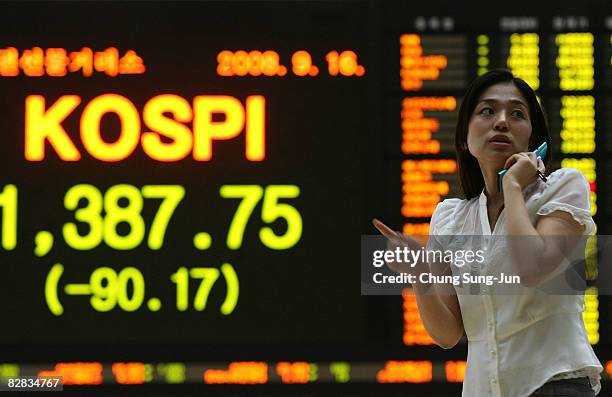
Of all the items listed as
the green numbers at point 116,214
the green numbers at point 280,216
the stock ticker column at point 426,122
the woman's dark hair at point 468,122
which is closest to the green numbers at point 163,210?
the green numbers at point 116,214

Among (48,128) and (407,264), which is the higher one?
(48,128)

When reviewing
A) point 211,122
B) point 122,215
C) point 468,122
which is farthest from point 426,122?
point 468,122

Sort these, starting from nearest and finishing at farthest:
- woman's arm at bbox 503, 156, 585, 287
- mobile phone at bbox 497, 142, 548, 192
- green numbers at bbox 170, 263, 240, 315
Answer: woman's arm at bbox 503, 156, 585, 287
mobile phone at bbox 497, 142, 548, 192
green numbers at bbox 170, 263, 240, 315

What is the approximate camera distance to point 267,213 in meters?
4.43

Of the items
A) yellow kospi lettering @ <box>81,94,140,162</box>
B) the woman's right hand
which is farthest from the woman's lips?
yellow kospi lettering @ <box>81,94,140,162</box>

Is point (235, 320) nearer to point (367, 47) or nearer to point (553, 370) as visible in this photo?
point (367, 47)

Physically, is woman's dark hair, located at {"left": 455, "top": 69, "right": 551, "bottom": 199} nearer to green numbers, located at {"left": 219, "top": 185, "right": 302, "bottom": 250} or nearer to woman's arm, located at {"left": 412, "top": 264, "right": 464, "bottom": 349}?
woman's arm, located at {"left": 412, "top": 264, "right": 464, "bottom": 349}

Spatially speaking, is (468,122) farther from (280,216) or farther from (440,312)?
(280,216)

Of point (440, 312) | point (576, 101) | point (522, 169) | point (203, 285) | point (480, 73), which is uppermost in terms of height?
point (480, 73)

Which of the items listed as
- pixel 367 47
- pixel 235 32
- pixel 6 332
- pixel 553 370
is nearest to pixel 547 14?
pixel 367 47

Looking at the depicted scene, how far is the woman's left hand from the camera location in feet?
5.50

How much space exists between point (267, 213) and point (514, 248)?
112 inches

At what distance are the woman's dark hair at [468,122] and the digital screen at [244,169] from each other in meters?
2.53

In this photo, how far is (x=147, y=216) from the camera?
4430 millimetres
